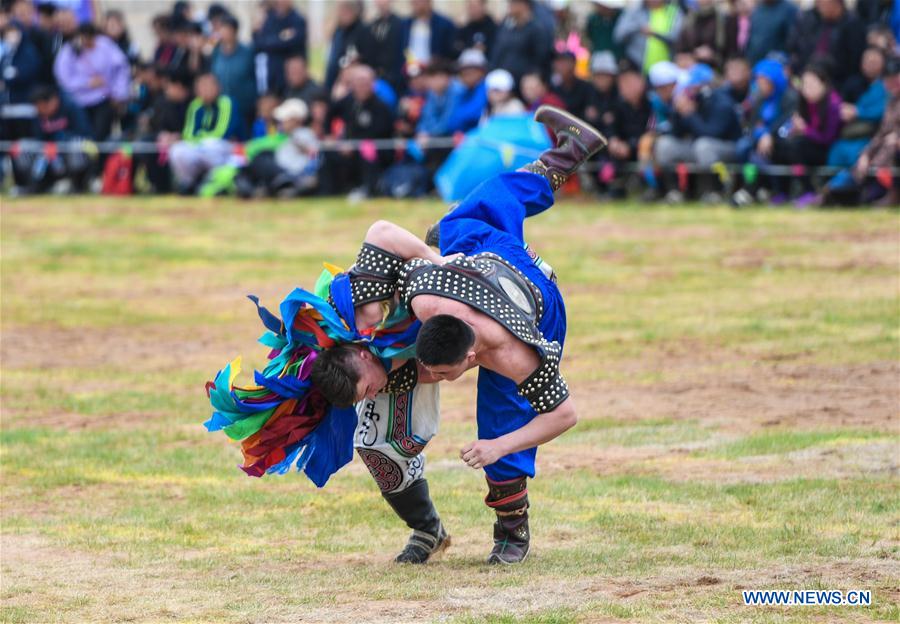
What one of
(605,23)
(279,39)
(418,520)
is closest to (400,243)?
(418,520)

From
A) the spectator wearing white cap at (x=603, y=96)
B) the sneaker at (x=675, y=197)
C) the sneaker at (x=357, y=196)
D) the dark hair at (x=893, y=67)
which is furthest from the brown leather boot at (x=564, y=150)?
the sneaker at (x=357, y=196)

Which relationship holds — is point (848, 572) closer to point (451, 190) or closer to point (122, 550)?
point (122, 550)

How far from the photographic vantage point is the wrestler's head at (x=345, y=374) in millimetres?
4867

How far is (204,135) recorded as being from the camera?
17.1m

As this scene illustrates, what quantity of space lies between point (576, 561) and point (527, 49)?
10.7 meters

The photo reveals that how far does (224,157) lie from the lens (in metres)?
16.9

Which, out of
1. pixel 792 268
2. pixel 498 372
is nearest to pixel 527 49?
→ pixel 792 268

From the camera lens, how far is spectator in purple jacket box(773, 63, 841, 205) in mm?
12922

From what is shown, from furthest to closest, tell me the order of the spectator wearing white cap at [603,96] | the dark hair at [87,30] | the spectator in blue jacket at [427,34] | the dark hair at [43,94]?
the dark hair at [87,30] < the dark hair at [43,94] < the spectator in blue jacket at [427,34] < the spectator wearing white cap at [603,96]

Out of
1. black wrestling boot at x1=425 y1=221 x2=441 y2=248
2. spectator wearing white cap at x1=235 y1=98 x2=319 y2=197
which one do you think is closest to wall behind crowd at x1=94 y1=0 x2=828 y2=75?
spectator wearing white cap at x1=235 y1=98 x2=319 y2=197

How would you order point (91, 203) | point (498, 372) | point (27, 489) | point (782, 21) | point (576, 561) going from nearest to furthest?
point (498, 372)
point (576, 561)
point (27, 489)
point (782, 21)
point (91, 203)

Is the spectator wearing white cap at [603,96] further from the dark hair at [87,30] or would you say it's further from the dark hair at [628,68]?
the dark hair at [87,30]

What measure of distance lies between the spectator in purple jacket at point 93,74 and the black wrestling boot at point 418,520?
44.6 feet

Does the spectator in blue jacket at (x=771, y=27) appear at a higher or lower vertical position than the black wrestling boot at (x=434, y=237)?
higher
